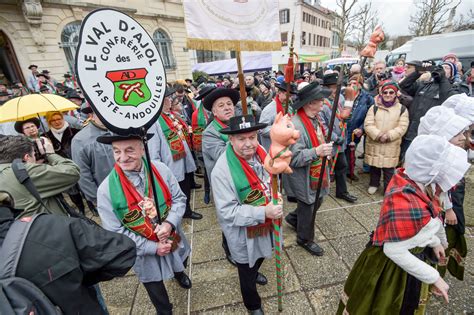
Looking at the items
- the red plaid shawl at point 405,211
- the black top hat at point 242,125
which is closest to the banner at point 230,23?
the black top hat at point 242,125

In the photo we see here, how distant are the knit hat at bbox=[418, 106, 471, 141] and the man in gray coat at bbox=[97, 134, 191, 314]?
7.95ft

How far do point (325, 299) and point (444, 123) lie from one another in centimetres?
208

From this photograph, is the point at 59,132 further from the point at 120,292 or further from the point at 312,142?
the point at 312,142

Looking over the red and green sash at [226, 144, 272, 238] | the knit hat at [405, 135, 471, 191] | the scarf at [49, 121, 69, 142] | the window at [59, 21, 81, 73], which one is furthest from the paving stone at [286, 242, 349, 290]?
the window at [59, 21, 81, 73]

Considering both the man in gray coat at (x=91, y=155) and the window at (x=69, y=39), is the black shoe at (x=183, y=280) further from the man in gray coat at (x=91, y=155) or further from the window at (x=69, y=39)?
the window at (x=69, y=39)

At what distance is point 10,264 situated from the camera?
3.34 ft

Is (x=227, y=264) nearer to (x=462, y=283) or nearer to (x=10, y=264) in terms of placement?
(x=10, y=264)

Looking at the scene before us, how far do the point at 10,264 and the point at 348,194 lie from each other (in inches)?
180

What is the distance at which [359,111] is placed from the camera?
4762mm

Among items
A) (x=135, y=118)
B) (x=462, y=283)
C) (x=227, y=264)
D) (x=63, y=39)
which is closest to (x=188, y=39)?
(x=135, y=118)

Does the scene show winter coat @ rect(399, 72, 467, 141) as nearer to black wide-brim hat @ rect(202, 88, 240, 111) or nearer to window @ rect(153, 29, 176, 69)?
black wide-brim hat @ rect(202, 88, 240, 111)

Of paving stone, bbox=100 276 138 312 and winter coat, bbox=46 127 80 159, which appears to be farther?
winter coat, bbox=46 127 80 159

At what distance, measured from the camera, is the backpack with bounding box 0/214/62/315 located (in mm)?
931

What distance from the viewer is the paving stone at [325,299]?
7.97 feet
